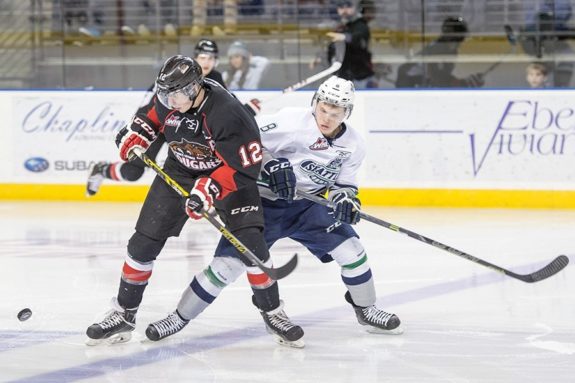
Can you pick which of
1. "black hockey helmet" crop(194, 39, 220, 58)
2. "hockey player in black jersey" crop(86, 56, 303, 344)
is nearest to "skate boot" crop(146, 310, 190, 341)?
"hockey player in black jersey" crop(86, 56, 303, 344)

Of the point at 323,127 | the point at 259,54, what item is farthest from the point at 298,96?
the point at 323,127

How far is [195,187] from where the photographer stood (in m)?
3.96

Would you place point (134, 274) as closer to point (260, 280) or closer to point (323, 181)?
point (260, 280)

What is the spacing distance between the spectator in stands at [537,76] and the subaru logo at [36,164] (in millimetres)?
3567

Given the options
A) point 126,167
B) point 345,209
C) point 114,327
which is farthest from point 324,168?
point 126,167

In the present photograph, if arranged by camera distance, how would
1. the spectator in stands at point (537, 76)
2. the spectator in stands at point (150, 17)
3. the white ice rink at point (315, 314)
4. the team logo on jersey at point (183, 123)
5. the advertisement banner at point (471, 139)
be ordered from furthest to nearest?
1. the spectator in stands at point (150, 17)
2. the spectator in stands at point (537, 76)
3. the advertisement banner at point (471, 139)
4. the team logo on jersey at point (183, 123)
5. the white ice rink at point (315, 314)

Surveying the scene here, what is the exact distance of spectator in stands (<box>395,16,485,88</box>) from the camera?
8656 mm

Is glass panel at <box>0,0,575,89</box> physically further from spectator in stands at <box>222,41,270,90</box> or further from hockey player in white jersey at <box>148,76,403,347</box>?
hockey player in white jersey at <box>148,76,403,347</box>

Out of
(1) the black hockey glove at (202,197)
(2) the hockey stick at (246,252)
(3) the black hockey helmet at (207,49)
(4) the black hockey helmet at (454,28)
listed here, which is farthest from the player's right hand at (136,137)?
(4) the black hockey helmet at (454,28)

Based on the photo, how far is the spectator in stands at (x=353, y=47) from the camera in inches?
349

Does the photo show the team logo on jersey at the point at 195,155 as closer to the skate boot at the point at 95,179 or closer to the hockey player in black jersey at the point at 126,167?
the hockey player in black jersey at the point at 126,167

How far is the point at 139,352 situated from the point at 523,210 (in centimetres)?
454

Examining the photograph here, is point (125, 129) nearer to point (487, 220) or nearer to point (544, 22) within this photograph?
point (487, 220)

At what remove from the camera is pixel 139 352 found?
408cm
